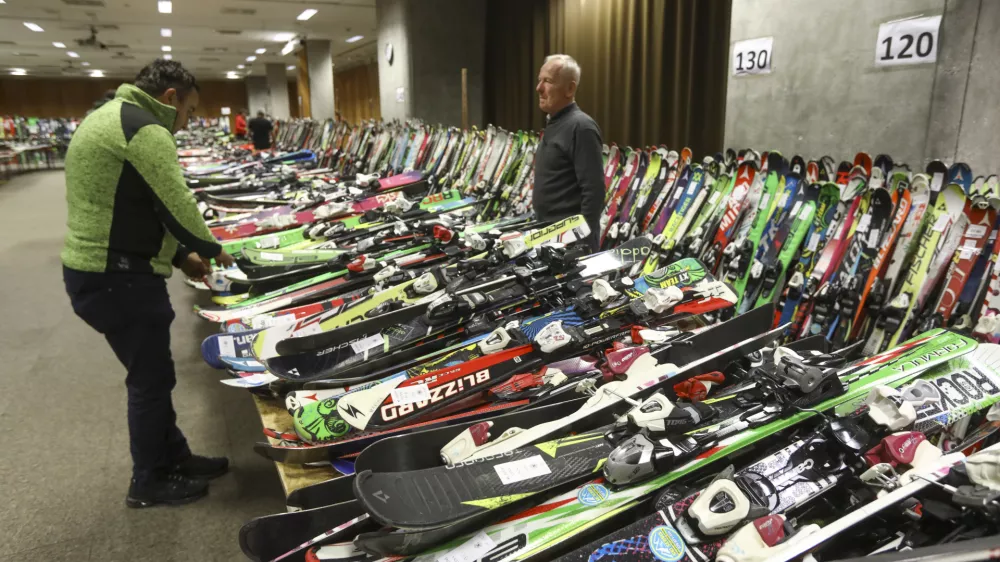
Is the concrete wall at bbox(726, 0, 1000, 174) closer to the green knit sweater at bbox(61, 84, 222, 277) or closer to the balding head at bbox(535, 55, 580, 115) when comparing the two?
the balding head at bbox(535, 55, 580, 115)

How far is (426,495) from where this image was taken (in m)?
1.09

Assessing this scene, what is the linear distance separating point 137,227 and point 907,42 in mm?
3178

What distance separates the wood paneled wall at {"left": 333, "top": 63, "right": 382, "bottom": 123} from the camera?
68.9 feet

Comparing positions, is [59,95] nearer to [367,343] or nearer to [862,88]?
[367,343]

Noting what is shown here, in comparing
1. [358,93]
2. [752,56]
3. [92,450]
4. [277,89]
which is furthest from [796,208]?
[358,93]

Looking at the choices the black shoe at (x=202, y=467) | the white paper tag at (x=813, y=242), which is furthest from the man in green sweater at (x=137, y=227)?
the white paper tag at (x=813, y=242)

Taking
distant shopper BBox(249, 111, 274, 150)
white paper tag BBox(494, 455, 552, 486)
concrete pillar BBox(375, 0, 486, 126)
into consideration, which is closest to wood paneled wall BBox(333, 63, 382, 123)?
distant shopper BBox(249, 111, 274, 150)

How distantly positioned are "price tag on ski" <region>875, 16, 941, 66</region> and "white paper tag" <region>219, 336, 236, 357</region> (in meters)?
3.03

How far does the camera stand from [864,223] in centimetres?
209

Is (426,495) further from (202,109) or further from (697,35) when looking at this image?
(202,109)

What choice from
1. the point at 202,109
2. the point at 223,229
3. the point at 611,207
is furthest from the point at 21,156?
the point at 611,207

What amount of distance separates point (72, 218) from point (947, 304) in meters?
2.73

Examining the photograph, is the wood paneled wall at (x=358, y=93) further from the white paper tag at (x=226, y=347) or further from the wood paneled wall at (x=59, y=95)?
the white paper tag at (x=226, y=347)

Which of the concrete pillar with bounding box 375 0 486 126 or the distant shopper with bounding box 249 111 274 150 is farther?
the distant shopper with bounding box 249 111 274 150
